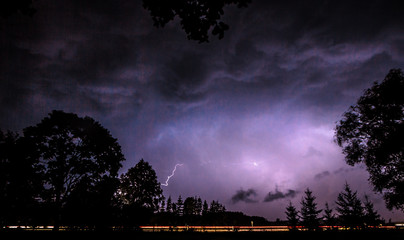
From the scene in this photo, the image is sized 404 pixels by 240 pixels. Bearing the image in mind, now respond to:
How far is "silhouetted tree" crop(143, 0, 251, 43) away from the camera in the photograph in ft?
15.9

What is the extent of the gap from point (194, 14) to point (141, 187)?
38.0 metres

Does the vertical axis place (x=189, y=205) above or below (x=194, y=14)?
below

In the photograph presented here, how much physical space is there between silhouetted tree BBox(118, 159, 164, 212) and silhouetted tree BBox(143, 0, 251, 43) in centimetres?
3706

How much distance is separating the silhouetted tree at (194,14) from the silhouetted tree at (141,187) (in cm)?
3706

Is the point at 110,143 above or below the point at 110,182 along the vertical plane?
above

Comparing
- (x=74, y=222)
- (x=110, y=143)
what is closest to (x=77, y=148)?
(x=110, y=143)

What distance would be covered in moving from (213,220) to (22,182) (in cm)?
10762

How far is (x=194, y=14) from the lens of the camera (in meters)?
5.08

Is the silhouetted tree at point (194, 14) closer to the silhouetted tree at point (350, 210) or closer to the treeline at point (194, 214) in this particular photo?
the silhouetted tree at point (350, 210)

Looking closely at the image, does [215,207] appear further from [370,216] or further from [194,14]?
[194,14]

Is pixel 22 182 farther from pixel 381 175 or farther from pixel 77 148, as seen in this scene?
pixel 381 175

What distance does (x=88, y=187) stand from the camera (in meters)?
20.1

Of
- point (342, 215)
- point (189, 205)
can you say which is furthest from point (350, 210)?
point (189, 205)

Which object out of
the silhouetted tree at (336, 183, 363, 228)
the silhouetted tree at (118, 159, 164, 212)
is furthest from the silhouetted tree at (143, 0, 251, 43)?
the silhouetted tree at (336, 183, 363, 228)
